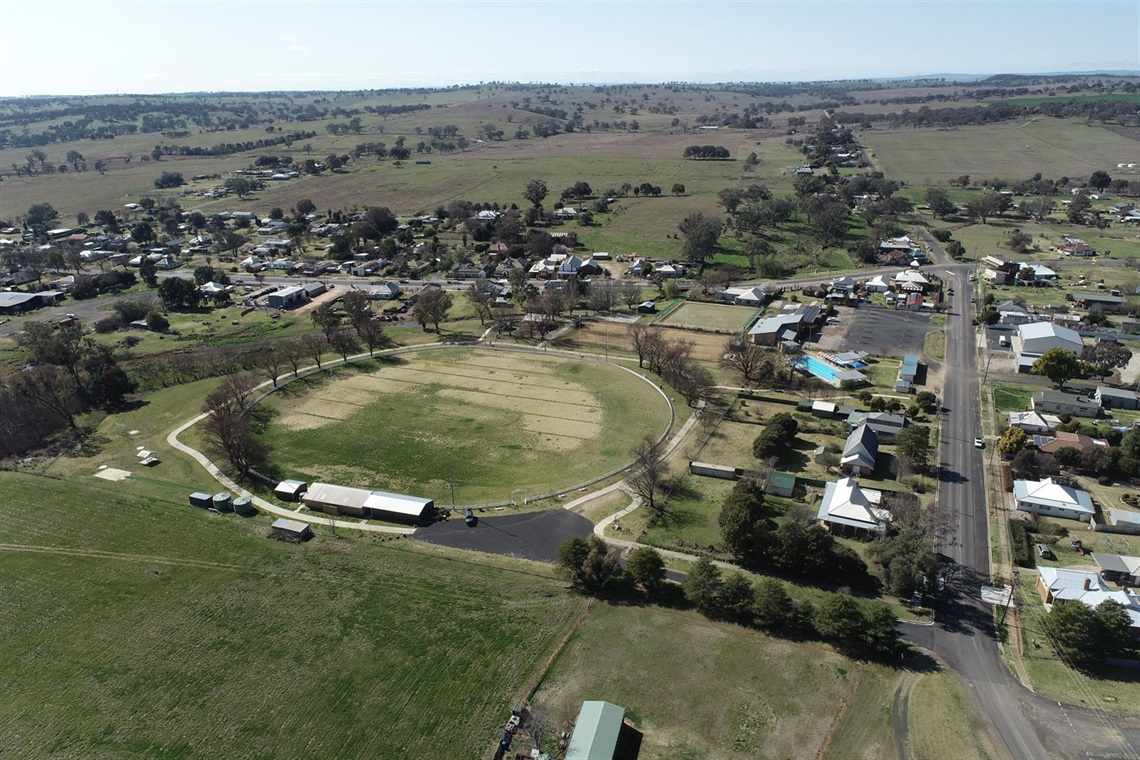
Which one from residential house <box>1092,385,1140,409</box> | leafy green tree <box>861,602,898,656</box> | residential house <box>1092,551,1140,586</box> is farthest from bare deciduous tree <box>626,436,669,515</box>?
residential house <box>1092,385,1140,409</box>

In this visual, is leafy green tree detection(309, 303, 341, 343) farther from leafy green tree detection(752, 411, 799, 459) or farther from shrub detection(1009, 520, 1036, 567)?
shrub detection(1009, 520, 1036, 567)

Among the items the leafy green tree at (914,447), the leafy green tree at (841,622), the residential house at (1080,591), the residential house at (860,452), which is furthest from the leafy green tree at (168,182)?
the residential house at (1080,591)

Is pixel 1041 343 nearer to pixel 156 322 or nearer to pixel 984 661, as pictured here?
pixel 984 661

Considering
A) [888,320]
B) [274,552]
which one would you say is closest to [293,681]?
[274,552]

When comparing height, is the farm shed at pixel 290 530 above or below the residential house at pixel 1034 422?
below

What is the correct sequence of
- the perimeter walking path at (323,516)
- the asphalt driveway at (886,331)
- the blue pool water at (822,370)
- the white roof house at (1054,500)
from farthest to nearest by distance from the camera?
the asphalt driveway at (886,331) < the blue pool water at (822,370) < the perimeter walking path at (323,516) < the white roof house at (1054,500)

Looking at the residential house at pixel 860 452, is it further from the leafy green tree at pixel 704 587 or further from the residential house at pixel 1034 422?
the leafy green tree at pixel 704 587

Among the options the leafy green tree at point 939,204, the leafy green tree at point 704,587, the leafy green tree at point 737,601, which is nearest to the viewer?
the leafy green tree at point 737,601
